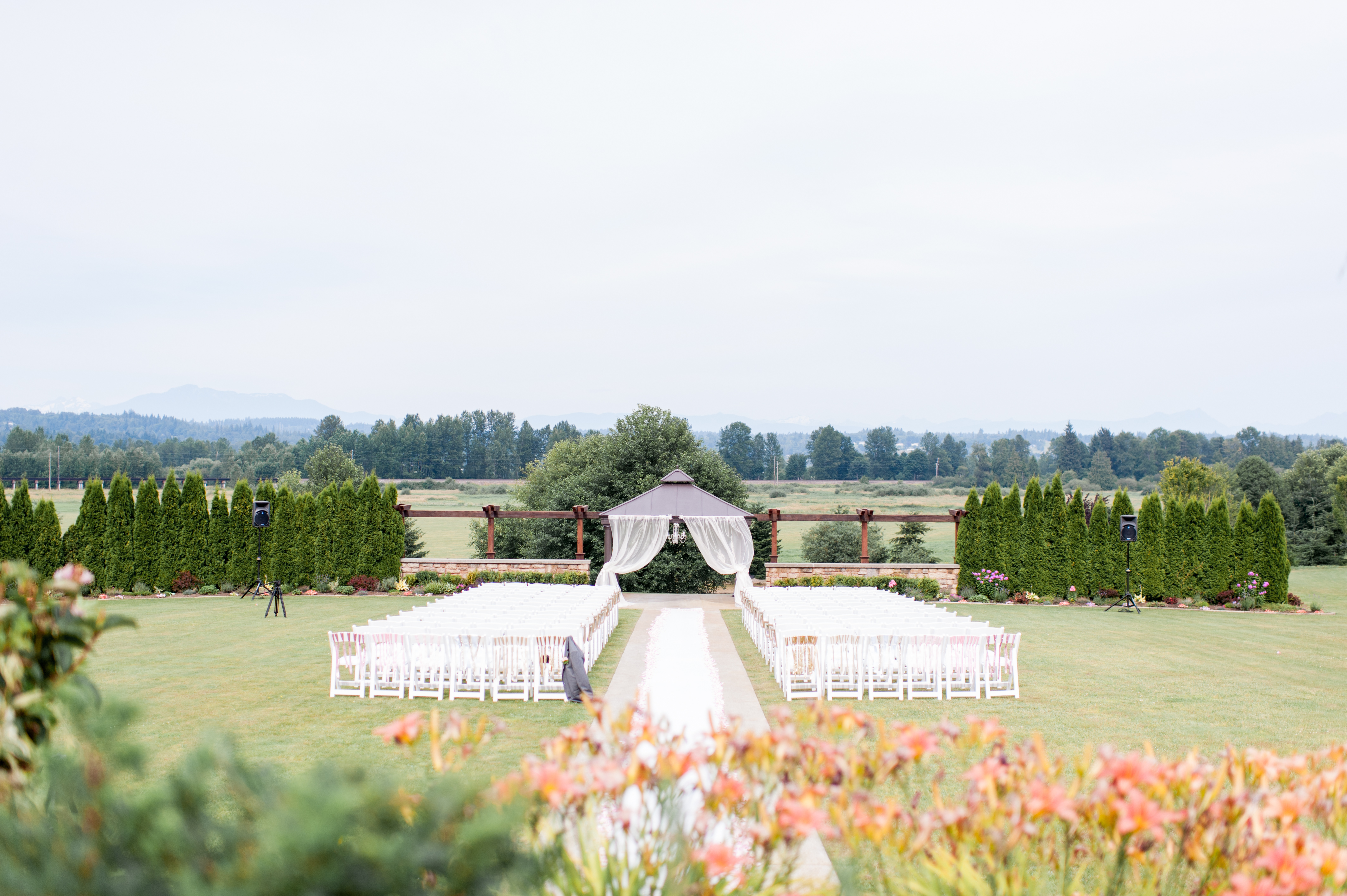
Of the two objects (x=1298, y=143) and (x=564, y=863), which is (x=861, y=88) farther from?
(x=564, y=863)

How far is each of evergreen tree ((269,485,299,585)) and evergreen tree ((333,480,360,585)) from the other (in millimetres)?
896

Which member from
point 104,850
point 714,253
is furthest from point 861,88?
point 714,253

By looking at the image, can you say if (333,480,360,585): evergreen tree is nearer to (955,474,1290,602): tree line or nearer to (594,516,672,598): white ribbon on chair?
(594,516,672,598): white ribbon on chair

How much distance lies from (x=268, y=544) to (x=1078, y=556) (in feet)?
61.4

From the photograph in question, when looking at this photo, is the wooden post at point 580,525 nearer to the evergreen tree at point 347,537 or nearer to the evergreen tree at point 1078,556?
the evergreen tree at point 347,537

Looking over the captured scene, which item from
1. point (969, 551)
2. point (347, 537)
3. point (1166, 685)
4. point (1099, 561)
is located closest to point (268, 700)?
point (1166, 685)

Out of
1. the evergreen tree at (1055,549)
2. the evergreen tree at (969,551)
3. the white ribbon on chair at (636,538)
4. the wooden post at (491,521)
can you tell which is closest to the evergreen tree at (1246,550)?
the evergreen tree at (1055,549)

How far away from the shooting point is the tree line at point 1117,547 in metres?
17.8

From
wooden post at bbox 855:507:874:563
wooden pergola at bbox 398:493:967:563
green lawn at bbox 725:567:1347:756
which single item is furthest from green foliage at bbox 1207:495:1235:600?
wooden post at bbox 855:507:874:563

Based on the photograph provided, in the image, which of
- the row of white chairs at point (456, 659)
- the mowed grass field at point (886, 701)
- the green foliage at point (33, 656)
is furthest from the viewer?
the row of white chairs at point (456, 659)

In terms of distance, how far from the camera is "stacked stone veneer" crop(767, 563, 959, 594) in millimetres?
18594

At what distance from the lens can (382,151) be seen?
17.2 m

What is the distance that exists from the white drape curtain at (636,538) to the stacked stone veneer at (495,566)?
→ 38.1 inches

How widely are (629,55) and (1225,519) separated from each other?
53.3 ft
